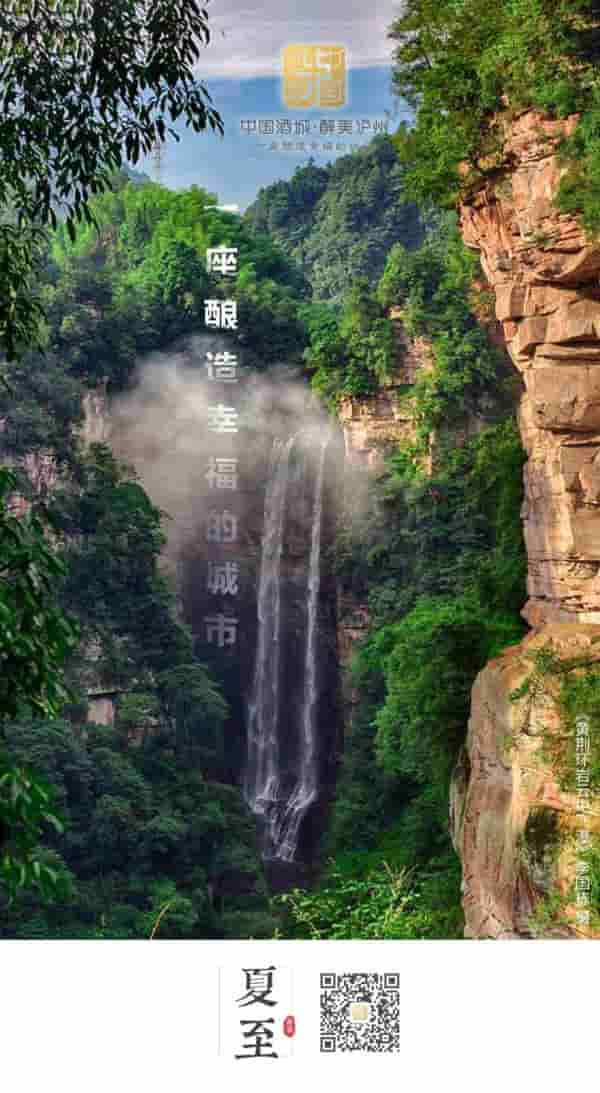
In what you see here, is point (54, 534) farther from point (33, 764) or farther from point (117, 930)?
point (117, 930)

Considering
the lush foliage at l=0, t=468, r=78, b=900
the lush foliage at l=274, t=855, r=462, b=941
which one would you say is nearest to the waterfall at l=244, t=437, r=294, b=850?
the lush foliage at l=274, t=855, r=462, b=941

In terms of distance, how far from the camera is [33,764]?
17.0 feet

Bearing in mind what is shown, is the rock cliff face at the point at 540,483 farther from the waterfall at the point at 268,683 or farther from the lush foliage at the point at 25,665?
the lush foliage at the point at 25,665

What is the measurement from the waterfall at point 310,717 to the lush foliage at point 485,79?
1267 millimetres

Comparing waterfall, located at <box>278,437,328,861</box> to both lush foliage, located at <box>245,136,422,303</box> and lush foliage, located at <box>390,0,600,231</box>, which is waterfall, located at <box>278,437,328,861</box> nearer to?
lush foliage, located at <box>245,136,422,303</box>

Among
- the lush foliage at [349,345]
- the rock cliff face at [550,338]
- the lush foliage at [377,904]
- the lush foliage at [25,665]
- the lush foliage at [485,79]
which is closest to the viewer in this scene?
the lush foliage at [25,665]

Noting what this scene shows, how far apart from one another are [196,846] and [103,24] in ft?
→ 10.6

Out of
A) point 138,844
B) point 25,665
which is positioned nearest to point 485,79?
point 25,665

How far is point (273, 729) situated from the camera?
17.6 feet

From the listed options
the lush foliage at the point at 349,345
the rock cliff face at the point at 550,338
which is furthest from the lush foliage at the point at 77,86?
the lush foliage at the point at 349,345

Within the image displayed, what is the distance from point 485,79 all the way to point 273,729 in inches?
102

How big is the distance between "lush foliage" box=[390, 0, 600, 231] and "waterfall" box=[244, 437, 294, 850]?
4.11 ft
